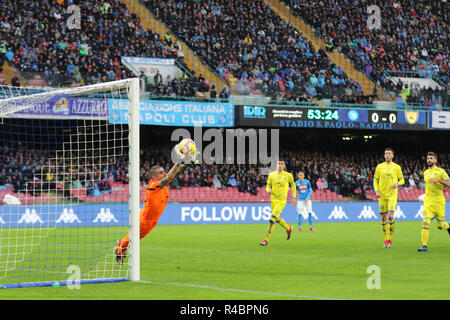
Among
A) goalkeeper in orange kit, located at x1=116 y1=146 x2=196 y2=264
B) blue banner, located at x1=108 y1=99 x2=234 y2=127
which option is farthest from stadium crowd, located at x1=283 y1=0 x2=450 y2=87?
goalkeeper in orange kit, located at x1=116 y1=146 x2=196 y2=264

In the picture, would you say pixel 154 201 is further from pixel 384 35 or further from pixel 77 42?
pixel 384 35

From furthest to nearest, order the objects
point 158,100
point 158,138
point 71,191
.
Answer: point 158,138, point 158,100, point 71,191

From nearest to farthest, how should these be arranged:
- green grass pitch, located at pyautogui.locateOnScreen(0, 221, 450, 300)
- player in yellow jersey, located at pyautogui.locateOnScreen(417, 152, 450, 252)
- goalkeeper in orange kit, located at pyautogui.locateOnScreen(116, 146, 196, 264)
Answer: green grass pitch, located at pyautogui.locateOnScreen(0, 221, 450, 300), goalkeeper in orange kit, located at pyautogui.locateOnScreen(116, 146, 196, 264), player in yellow jersey, located at pyautogui.locateOnScreen(417, 152, 450, 252)

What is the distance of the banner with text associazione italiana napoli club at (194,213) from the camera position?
2667 centimetres

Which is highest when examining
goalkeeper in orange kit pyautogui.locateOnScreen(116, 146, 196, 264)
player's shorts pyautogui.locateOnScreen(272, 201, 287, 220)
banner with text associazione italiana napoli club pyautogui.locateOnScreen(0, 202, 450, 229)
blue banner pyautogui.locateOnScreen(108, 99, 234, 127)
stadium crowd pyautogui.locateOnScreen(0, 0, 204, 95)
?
stadium crowd pyautogui.locateOnScreen(0, 0, 204, 95)

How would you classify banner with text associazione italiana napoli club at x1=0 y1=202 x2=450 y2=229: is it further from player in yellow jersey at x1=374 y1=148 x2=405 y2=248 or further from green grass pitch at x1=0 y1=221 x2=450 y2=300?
player in yellow jersey at x1=374 y1=148 x2=405 y2=248

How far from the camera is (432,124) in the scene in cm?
4044

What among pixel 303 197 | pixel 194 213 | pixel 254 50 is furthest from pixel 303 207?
pixel 254 50

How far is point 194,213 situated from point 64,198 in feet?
21.9

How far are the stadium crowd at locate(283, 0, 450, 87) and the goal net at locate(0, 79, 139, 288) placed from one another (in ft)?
55.3

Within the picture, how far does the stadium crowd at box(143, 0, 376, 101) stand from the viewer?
3938cm

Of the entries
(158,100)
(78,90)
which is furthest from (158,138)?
(78,90)
